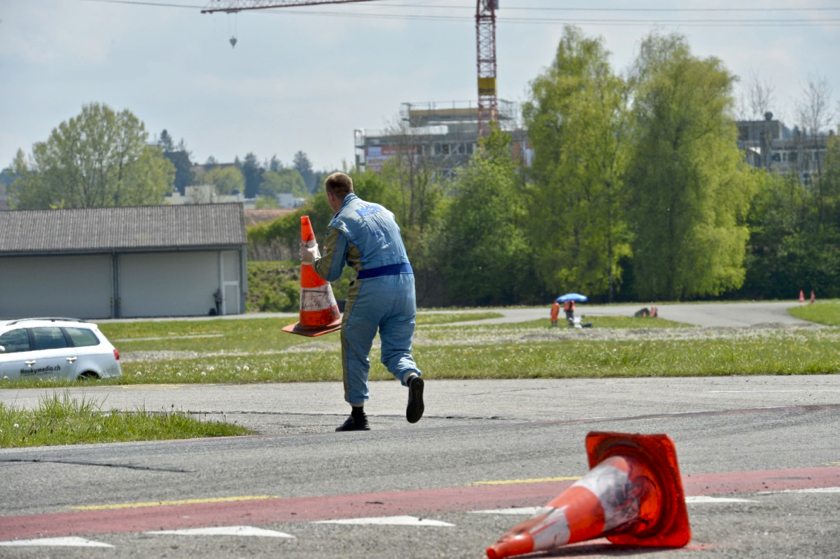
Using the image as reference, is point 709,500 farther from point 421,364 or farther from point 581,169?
point 581,169

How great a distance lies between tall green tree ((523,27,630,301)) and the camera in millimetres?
68375

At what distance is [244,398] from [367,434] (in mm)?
4471

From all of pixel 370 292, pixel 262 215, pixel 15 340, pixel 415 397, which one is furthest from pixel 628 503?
pixel 262 215

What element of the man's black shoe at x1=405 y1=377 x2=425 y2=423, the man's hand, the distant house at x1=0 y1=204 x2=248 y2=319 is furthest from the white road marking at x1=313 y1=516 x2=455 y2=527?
the distant house at x1=0 y1=204 x2=248 y2=319

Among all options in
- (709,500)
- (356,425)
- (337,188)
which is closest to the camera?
(709,500)

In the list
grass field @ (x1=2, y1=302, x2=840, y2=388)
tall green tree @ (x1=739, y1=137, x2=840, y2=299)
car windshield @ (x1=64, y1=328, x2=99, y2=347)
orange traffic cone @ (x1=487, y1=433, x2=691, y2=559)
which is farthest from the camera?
tall green tree @ (x1=739, y1=137, x2=840, y2=299)

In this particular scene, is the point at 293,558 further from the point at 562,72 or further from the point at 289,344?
the point at 562,72

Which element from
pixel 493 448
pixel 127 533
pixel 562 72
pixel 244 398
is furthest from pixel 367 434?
pixel 562 72

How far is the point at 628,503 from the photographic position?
4508mm

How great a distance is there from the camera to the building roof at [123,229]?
180 ft

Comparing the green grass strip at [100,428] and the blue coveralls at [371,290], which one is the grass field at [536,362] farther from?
the blue coveralls at [371,290]

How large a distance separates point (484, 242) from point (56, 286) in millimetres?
29831

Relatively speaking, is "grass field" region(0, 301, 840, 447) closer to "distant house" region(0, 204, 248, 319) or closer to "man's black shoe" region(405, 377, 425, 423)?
"man's black shoe" region(405, 377, 425, 423)

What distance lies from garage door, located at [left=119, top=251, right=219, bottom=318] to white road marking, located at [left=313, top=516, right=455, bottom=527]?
169 feet
